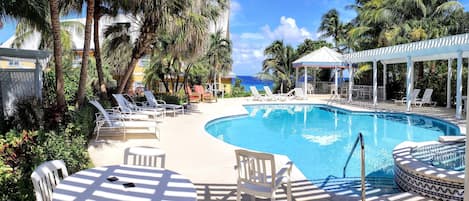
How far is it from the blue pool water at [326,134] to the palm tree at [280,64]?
7.79m

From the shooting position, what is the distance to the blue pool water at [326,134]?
7605mm

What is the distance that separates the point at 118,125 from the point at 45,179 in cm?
540

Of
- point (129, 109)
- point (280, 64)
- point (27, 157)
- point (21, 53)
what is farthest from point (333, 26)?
point (27, 157)

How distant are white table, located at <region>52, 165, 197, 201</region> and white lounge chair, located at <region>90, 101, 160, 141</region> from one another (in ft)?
16.3

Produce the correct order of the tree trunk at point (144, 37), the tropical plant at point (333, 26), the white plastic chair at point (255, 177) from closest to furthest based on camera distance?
1. the white plastic chair at point (255, 177)
2. the tree trunk at point (144, 37)
3. the tropical plant at point (333, 26)

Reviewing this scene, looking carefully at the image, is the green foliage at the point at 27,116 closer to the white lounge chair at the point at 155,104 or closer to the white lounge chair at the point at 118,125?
the white lounge chair at the point at 118,125

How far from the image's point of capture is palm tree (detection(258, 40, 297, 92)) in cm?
2538

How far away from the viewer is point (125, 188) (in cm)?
306

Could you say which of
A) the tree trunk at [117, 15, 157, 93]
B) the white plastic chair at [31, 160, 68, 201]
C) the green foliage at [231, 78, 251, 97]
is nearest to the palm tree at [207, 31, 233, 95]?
the green foliage at [231, 78, 251, 97]

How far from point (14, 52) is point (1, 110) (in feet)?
5.17

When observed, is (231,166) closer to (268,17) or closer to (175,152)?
(175,152)

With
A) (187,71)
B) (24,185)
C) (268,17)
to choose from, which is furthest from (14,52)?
(268,17)

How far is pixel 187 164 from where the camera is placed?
20.3ft

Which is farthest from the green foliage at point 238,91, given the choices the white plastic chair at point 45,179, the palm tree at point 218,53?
the white plastic chair at point 45,179
